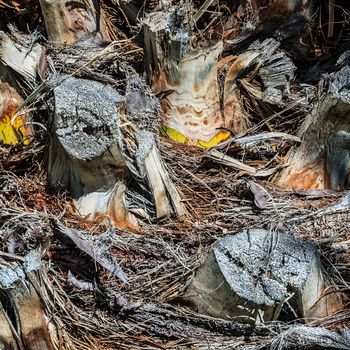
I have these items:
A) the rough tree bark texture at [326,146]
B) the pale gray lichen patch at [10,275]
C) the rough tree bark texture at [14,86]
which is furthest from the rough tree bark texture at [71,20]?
the pale gray lichen patch at [10,275]

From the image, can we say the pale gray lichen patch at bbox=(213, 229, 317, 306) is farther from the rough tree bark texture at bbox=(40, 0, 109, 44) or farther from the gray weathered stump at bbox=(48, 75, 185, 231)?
the rough tree bark texture at bbox=(40, 0, 109, 44)

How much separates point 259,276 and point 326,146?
60 cm

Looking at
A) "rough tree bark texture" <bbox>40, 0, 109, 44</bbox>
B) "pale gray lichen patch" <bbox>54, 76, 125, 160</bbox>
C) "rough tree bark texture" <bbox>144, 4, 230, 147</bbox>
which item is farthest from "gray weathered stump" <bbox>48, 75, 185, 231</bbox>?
"rough tree bark texture" <bbox>40, 0, 109, 44</bbox>

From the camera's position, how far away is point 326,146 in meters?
3.02

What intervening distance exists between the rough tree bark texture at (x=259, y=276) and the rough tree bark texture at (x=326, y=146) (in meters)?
0.43

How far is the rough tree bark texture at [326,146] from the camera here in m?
2.93

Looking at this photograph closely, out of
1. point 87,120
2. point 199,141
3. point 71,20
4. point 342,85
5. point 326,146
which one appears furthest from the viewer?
point 71,20

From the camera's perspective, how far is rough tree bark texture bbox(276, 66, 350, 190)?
9.60 feet

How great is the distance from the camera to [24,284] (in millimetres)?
2617

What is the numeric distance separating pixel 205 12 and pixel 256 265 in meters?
1.08

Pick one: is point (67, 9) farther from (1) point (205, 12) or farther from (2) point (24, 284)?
(2) point (24, 284)

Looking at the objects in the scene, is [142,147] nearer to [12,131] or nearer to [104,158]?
[104,158]

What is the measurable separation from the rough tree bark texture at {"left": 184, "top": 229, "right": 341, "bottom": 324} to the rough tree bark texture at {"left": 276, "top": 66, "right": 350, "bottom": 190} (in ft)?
1.42

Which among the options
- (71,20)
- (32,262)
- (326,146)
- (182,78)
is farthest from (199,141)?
(32,262)
